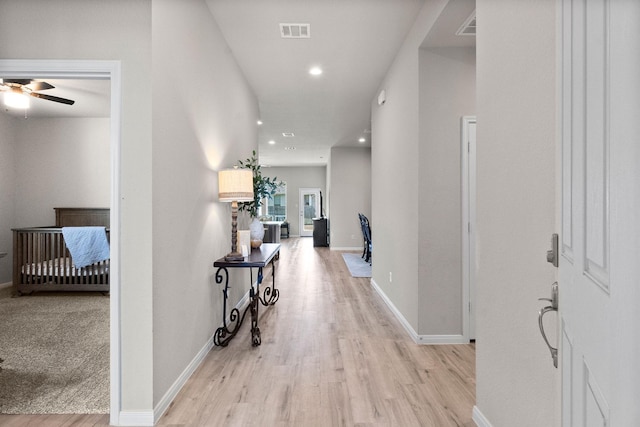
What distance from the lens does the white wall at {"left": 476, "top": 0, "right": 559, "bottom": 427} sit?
1.34 meters

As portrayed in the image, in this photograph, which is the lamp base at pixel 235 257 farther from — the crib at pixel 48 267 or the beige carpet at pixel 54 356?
the crib at pixel 48 267

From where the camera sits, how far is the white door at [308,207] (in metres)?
13.9

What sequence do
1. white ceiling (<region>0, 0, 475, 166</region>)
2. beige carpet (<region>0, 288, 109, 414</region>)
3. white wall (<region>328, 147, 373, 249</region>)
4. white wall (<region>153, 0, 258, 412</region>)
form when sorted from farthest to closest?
white wall (<region>328, 147, 373, 249</region>), white ceiling (<region>0, 0, 475, 166</region>), beige carpet (<region>0, 288, 109, 414</region>), white wall (<region>153, 0, 258, 412</region>)

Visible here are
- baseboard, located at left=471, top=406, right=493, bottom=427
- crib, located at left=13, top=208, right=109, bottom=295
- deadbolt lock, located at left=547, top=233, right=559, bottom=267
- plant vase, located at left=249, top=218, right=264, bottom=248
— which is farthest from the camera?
crib, located at left=13, top=208, right=109, bottom=295

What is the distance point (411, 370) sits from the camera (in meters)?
2.55

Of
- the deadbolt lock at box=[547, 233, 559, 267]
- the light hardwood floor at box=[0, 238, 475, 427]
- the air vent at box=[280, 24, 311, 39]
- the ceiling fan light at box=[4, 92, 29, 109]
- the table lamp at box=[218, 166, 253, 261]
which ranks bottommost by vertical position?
the light hardwood floor at box=[0, 238, 475, 427]

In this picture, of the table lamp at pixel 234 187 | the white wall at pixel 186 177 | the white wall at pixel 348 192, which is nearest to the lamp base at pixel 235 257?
the table lamp at pixel 234 187

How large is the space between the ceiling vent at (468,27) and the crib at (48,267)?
5004 mm

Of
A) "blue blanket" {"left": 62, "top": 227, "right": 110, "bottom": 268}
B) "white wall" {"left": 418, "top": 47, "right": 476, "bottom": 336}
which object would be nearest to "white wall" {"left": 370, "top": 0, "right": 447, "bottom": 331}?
"white wall" {"left": 418, "top": 47, "right": 476, "bottom": 336}

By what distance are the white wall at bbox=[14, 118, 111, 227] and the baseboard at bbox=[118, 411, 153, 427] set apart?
194 inches

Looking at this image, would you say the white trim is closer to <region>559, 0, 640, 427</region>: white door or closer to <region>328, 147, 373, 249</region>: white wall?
<region>559, 0, 640, 427</region>: white door

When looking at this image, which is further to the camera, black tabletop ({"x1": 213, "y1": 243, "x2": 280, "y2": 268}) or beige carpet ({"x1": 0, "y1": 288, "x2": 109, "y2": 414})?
black tabletop ({"x1": 213, "y1": 243, "x2": 280, "y2": 268})

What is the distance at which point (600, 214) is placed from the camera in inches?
23.4

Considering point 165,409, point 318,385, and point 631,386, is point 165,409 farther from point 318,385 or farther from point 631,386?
point 631,386
